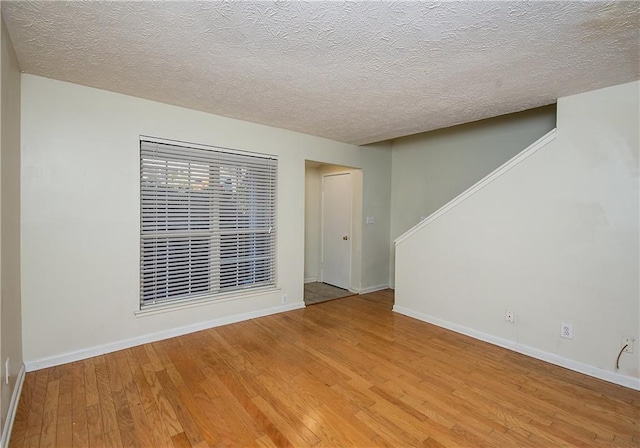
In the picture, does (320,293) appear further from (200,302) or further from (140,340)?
(140,340)

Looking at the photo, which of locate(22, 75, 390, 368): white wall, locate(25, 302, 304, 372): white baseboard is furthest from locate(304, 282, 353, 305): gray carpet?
locate(22, 75, 390, 368): white wall

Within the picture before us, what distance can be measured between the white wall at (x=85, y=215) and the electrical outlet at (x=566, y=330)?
3.51 m

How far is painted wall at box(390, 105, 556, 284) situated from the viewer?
3.86m

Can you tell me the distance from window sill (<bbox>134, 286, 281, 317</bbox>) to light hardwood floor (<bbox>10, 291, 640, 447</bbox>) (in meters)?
0.32

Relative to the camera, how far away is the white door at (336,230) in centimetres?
525

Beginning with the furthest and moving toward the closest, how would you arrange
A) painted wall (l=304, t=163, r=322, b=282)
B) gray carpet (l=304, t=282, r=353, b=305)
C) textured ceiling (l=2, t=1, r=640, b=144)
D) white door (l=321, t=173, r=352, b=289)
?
painted wall (l=304, t=163, r=322, b=282) → white door (l=321, t=173, r=352, b=289) → gray carpet (l=304, t=282, r=353, b=305) → textured ceiling (l=2, t=1, r=640, b=144)

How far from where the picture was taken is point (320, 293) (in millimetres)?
5008

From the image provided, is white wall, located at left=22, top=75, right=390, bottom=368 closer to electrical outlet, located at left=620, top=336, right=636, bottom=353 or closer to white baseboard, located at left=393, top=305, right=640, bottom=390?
white baseboard, located at left=393, top=305, right=640, bottom=390

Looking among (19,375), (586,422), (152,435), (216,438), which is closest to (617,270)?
(586,422)

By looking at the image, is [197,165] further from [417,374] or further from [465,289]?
[465,289]

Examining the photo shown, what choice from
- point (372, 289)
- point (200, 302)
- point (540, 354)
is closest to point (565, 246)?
point (540, 354)

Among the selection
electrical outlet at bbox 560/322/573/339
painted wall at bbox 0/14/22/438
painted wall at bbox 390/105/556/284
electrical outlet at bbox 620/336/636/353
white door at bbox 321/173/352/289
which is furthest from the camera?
white door at bbox 321/173/352/289

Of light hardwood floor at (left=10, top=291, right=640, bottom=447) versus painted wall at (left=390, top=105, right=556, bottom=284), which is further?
painted wall at (left=390, top=105, right=556, bottom=284)

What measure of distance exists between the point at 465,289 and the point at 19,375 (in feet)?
13.3
